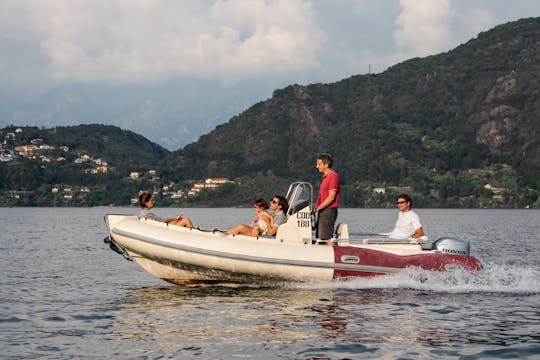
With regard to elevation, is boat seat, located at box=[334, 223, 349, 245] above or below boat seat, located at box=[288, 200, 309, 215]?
below

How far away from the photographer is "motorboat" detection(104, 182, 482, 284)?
14.7m

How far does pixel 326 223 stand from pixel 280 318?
3.04 meters

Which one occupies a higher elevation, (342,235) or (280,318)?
(342,235)

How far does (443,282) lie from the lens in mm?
15320

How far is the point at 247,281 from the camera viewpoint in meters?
15.2

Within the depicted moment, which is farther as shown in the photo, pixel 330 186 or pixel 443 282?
pixel 443 282

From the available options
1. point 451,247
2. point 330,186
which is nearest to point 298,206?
point 330,186

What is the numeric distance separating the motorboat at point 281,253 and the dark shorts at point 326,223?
0.42 feet

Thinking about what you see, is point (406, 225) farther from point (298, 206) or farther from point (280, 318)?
point (280, 318)

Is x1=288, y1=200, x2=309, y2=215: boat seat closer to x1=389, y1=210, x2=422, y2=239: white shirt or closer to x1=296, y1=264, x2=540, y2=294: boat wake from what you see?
x1=296, y1=264, x2=540, y2=294: boat wake

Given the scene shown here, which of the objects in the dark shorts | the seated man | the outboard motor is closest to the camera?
the dark shorts

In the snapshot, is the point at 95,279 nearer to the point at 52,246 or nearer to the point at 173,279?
the point at 173,279

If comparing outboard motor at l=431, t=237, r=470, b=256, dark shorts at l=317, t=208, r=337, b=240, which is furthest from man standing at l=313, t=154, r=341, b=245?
outboard motor at l=431, t=237, r=470, b=256

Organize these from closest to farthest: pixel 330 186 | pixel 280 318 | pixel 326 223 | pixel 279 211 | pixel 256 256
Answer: pixel 280 318
pixel 330 186
pixel 256 256
pixel 326 223
pixel 279 211
